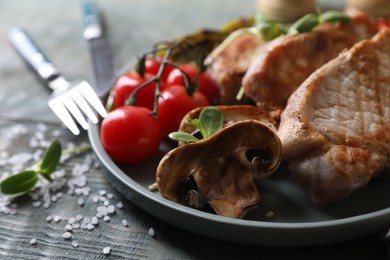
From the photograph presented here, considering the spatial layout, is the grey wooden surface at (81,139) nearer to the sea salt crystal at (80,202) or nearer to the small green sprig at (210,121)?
the sea salt crystal at (80,202)

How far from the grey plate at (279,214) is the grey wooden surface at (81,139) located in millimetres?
78

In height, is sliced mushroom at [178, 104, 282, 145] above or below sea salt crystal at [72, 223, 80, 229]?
above

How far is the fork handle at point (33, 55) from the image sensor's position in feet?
11.1

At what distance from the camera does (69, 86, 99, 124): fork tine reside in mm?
2791

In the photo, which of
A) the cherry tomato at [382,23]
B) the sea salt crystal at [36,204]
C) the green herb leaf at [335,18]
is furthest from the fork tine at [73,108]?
the cherry tomato at [382,23]

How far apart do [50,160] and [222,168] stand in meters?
0.90

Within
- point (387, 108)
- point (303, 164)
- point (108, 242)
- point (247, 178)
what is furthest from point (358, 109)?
point (108, 242)

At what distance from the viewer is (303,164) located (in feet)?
7.50

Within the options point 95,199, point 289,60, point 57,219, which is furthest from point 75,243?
point 289,60

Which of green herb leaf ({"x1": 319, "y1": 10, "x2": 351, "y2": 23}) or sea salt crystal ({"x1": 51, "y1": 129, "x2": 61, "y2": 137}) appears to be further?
sea salt crystal ({"x1": 51, "y1": 129, "x2": 61, "y2": 137})

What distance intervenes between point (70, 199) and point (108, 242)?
1.26ft

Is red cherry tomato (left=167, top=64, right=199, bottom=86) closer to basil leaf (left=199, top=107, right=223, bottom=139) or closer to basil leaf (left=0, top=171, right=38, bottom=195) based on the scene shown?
basil leaf (left=199, top=107, right=223, bottom=139)

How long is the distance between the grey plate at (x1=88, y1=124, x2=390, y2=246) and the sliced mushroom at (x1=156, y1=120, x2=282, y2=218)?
2.8 inches

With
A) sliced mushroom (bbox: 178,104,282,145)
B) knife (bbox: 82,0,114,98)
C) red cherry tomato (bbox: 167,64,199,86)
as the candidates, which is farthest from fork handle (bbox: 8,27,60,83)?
sliced mushroom (bbox: 178,104,282,145)
